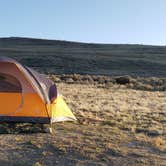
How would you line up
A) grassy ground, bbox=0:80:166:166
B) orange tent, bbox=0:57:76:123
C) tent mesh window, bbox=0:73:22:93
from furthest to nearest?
tent mesh window, bbox=0:73:22:93 → orange tent, bbox=0:57:76:123 → grassy ground, bbox=0:80:166:166

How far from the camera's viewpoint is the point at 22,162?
27.8 ft

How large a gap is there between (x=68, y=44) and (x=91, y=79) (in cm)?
5311

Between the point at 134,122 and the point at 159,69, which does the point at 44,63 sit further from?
the point at 134,122

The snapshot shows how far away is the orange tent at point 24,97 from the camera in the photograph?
11.3 m

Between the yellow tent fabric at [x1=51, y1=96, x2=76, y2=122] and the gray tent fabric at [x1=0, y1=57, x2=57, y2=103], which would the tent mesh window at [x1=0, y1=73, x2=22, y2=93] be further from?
the yellow tent fabric at [x1=51, y1=96, x2=76, y2=122]

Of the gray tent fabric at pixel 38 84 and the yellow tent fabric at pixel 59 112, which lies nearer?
the gray tent fabric at pixel 38 84

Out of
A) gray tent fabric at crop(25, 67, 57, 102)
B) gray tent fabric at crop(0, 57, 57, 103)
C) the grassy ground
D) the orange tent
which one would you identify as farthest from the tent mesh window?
the grassy ground

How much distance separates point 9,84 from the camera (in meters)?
11.6

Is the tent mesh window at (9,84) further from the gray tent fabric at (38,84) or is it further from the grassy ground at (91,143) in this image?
the grassy ground at (91,143)

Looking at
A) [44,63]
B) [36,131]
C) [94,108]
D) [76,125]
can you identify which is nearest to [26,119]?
[36,131]

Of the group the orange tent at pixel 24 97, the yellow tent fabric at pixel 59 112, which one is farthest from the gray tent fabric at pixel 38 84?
the yellow tent fabric at pixel 59 112

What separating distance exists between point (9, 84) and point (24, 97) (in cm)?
54

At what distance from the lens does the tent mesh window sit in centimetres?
1154

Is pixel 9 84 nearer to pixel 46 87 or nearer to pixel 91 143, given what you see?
pixel 46 87
